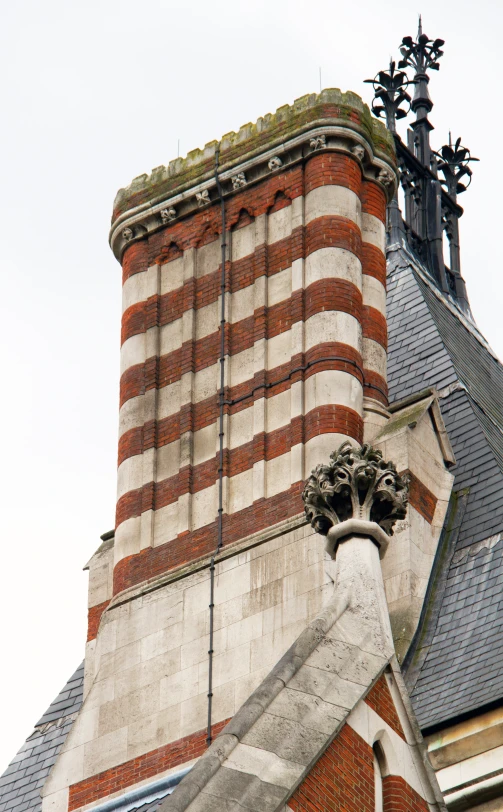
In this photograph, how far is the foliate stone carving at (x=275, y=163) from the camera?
70.9 ft

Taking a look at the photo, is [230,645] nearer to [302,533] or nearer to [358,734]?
[302,533]

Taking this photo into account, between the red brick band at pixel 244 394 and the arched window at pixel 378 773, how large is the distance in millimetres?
5134

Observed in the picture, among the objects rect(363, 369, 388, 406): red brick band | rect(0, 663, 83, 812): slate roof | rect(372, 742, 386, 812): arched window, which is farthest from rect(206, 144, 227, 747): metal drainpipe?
rect(0, 663, 83, 812): slate roof

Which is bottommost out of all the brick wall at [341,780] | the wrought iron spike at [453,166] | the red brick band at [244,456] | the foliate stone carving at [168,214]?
the brick wall at [341,780]

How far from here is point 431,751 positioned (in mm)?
18016

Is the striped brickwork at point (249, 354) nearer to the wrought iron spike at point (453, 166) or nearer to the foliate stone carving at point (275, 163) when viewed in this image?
the foliate stone carving at point (275, 163)

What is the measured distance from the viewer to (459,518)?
20719 millimetres

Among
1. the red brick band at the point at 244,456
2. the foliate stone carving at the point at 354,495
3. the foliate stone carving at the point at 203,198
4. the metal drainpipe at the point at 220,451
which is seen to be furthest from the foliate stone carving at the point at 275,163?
the foliate stone carving at the point at 354,495

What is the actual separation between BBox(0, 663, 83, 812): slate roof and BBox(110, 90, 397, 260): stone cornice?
4.36m

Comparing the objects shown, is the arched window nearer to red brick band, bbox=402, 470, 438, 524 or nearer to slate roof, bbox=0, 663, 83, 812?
red brick band, bbox=402, 470, 438, 524

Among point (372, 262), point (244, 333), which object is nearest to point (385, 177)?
point (372, 262)

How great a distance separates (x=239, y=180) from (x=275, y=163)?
0.41m

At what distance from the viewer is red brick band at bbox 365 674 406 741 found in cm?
1584

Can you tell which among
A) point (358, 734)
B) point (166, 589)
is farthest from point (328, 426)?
point (358, 734)
